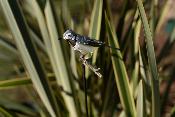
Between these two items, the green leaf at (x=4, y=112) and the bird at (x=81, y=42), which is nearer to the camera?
the bird at (x=81, y=42)

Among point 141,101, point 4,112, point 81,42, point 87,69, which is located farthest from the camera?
point 87,69

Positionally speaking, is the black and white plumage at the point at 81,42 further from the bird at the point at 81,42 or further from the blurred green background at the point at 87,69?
the blurred green background at the point at 87,69

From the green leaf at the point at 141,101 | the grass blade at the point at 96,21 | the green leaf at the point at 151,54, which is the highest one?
the grass blade at the point at 96,21

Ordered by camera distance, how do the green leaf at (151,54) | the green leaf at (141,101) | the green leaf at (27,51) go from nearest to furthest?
1. the green leaf at (151,54)
2. the green leaf at (141,101)
3. the green leaf at (27,51)

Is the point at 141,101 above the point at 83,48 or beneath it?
beneath

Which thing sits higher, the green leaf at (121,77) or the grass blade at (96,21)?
the grass blade at (96,21)

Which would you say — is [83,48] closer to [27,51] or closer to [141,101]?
[141,101]

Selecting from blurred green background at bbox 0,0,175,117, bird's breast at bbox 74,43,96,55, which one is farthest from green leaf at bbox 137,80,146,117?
bird's breast at bbox 74,43,96,55

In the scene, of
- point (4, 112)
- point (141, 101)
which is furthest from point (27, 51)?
point (141, 101)

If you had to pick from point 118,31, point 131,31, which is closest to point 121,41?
point 118,31

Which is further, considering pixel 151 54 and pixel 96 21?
pixel 96 21

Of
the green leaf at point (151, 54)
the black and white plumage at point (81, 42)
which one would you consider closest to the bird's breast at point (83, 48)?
the black and white plumage at point (81, 42)
